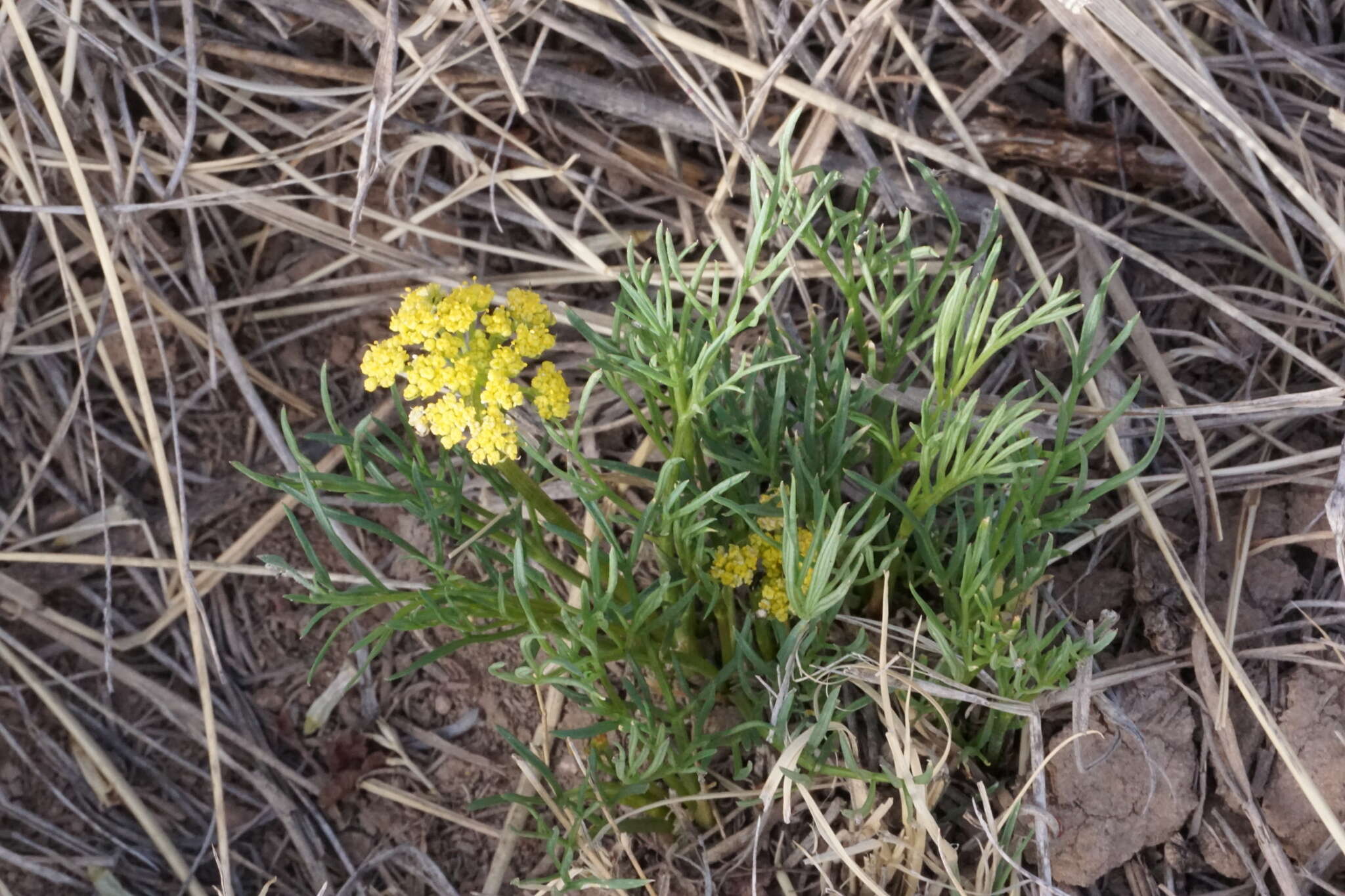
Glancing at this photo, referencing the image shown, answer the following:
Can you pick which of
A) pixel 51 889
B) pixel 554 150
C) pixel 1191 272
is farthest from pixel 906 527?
pixel 51 889

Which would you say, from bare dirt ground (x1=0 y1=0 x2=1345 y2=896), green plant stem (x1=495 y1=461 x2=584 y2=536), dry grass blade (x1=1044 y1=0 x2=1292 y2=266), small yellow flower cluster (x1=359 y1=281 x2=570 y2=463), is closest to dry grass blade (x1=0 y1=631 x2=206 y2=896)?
bare dirt ground (x1=0 y1=0 x2=1345 y2=896)

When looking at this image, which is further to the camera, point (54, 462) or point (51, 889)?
point (54, 462)

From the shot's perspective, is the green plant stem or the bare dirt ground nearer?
the green plant stem

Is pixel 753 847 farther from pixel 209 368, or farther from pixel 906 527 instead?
pixel 209 368

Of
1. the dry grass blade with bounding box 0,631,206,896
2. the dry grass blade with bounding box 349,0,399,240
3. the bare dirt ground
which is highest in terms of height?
the dry grass blade with bounding box 349,0,399,240

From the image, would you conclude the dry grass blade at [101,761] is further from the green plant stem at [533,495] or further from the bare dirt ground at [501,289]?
the green plant stem at [533,495]

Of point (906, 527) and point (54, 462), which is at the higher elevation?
point (906, 527)

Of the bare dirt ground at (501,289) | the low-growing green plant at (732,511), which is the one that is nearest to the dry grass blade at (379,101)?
the bare dirt ground at (501,289)

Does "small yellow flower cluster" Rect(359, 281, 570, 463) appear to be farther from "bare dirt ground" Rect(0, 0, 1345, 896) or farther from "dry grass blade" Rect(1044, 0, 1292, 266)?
"dry grass blade" Rect(1044, 0, 1292, 266)
